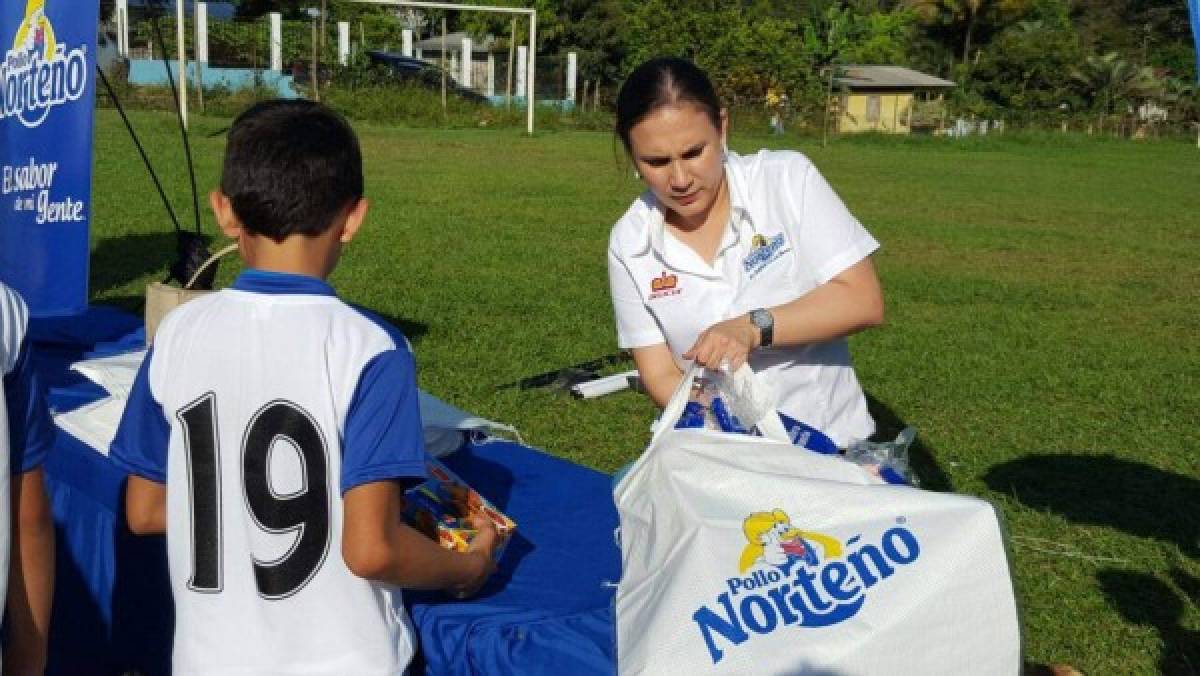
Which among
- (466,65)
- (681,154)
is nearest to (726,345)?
(681,154)

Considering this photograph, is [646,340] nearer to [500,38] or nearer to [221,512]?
[221,512]

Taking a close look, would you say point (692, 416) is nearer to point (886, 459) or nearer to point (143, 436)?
point (886, 459)

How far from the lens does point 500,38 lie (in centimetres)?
4616

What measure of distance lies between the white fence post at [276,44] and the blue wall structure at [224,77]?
0.36 metres

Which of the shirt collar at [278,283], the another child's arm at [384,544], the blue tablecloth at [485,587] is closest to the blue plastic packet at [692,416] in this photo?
the blue tablecloth at [485,587]

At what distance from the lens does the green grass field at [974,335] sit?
172 inches

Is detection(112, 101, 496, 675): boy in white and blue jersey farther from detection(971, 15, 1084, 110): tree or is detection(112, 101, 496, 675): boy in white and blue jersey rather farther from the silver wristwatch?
detection(971, 15, 1084, 110): tree

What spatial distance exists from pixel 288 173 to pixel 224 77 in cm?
3243

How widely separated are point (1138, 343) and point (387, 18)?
4624 centimetres

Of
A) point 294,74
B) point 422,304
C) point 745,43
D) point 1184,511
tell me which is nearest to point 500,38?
point 745,43

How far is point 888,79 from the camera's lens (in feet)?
158

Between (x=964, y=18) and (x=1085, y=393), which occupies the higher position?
(x=964, y=18)

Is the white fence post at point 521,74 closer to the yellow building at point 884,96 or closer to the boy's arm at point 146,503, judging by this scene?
the yellow building at point 884,96

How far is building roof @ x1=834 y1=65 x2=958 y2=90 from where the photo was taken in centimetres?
4700
